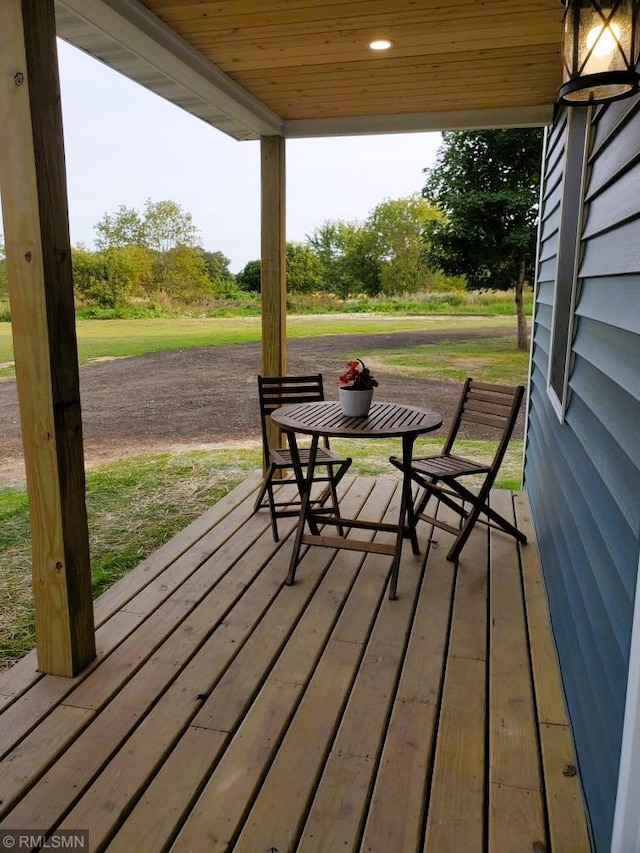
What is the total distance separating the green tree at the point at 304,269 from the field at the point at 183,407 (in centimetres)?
63

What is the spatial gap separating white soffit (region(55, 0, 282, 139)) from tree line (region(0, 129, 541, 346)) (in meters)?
5.41

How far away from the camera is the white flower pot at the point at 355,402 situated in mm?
2955

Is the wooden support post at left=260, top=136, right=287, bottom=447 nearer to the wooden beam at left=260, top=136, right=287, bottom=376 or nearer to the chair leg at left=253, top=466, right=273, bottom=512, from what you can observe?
the wooden beam at left=260, top=136, right=287, bottom=376

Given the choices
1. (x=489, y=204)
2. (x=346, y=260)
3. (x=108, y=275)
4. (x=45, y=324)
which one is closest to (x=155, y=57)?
(x=45, y=324)

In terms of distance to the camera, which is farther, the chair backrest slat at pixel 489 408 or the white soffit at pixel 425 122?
the white soffit at pixel 425 122

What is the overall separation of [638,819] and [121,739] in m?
1.30

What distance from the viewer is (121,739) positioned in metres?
1.71

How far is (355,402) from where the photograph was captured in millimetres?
2967

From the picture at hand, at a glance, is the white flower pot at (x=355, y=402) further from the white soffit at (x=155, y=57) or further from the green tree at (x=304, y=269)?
the green tree at (x=304, y=269)

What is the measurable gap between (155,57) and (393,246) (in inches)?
305

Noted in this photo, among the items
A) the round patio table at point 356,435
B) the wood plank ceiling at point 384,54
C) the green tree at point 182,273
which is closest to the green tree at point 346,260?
the green tree at point 182,273

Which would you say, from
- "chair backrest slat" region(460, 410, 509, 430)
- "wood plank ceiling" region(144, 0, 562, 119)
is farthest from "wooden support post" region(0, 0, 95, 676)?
"chair backrest slat" region(460, 410, 509, 430)

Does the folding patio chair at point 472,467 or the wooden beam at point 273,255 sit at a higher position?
the wooden beam at point 273,255

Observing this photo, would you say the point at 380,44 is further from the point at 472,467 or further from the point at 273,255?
the point at 472,467
